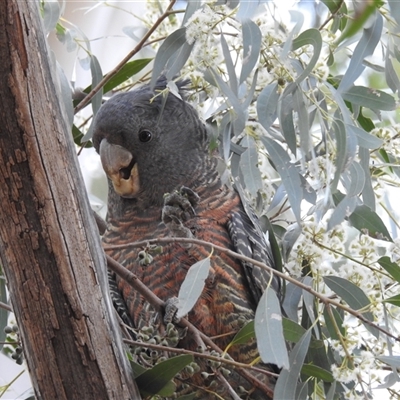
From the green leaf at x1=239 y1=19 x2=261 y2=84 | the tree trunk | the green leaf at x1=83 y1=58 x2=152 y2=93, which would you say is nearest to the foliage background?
the green leaf at x1=239 y1=19 x2=261 y2=84

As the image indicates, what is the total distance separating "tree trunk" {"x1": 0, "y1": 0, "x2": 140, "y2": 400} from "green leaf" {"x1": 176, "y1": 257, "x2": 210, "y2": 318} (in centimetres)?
11

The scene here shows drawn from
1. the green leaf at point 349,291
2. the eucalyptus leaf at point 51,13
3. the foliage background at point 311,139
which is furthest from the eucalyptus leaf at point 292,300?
the eucalyptus leaf at point 51,13

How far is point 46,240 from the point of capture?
0.86 m

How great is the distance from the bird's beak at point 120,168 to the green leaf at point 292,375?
735 millimetres

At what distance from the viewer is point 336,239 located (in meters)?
1.24

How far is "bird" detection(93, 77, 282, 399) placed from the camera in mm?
1495

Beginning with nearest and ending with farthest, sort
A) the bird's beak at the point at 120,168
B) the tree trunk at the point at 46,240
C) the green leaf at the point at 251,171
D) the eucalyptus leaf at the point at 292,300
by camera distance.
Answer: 1. the tree trunk at the point at 46,240
2. the green leaf at the point at 251,171
3. the eucalyptus leaf at the point at 292,300
4. the bird's beak at the point at 120,168

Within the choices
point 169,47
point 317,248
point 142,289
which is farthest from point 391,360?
point 169,47

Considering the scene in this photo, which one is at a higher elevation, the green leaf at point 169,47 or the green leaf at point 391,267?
the green leaf at point 169,47

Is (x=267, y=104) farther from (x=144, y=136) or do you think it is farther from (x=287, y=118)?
(x=144, y=136)

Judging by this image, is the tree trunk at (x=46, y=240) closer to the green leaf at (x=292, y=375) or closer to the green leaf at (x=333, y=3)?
the green leaf at (x=292, y=375)

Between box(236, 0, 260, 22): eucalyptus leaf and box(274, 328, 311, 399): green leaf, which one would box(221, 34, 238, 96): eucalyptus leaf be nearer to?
box(236, 0, 260, 22): eucalyptus leaf

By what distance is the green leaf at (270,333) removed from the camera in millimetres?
915

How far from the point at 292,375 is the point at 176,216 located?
54cm
